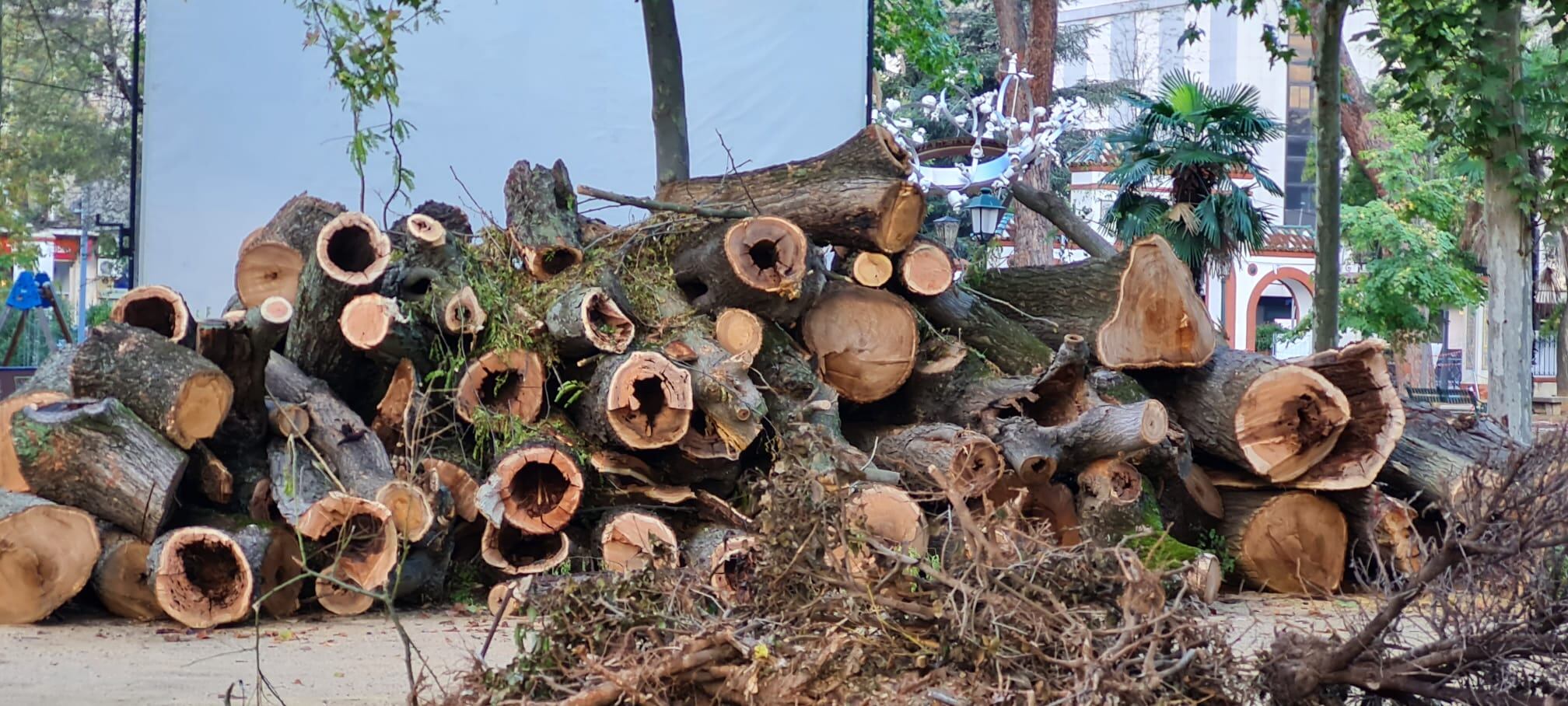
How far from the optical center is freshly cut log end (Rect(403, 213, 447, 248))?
746 centimetres

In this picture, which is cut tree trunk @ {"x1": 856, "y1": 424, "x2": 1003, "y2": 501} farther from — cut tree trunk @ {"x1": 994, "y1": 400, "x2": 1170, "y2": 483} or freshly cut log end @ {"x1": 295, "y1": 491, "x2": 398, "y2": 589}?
freshly cut log end @ {"x1": 295, "y1": 491, "x2": 398, "y2": 589}

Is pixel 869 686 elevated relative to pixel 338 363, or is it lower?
lower

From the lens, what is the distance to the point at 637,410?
6.73 m

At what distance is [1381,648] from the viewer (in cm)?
360

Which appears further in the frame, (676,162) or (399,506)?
(676,162)

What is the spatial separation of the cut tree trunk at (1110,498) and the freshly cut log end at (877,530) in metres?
1.08

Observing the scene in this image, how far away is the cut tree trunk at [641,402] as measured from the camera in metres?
6.66

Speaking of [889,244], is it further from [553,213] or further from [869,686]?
[869,686]

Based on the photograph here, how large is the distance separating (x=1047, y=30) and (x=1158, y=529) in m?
15.8

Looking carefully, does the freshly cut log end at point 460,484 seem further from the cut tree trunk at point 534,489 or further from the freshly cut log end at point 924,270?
the freshly cut log end at point 924,270

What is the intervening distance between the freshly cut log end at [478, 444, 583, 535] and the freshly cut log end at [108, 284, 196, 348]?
1.93 metres

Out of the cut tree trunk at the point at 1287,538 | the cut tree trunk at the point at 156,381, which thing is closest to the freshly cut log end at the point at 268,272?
the cut tree trunk at the point at 156,381

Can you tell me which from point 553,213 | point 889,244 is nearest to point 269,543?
point 553,213

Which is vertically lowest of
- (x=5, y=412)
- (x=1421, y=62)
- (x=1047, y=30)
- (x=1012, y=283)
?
(x=5, y=412)
